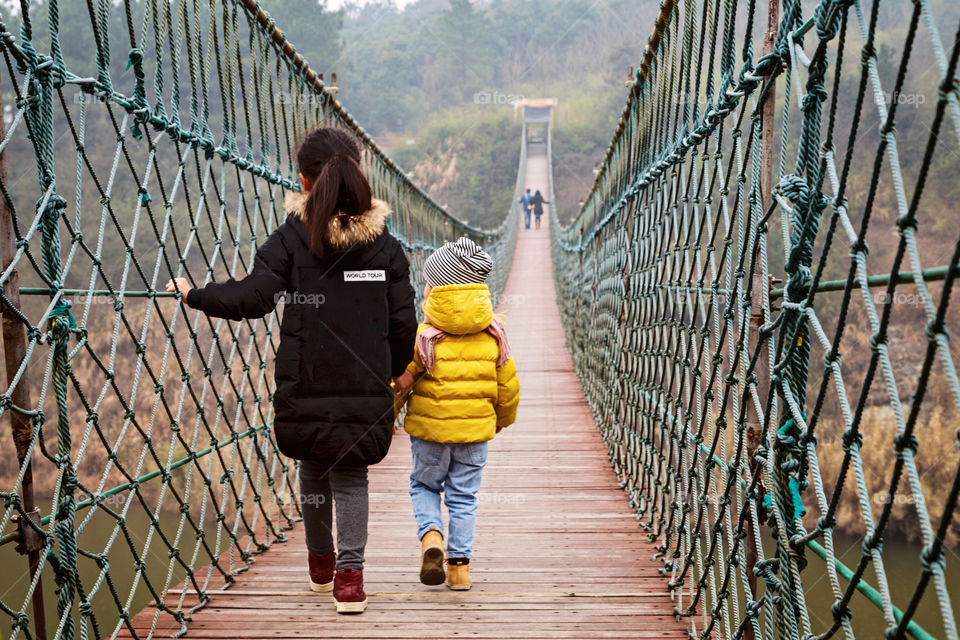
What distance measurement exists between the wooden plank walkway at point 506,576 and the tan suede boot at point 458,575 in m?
0.03

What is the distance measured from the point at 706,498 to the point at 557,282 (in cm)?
912

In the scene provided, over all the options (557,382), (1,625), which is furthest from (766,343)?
(1,625)

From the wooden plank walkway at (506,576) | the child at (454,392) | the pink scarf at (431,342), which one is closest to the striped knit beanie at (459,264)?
the child at (454,392)

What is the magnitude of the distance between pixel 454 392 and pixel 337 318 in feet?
1.44

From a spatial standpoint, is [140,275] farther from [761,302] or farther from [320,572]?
[761,302]

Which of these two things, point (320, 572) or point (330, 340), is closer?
point (330, 340)

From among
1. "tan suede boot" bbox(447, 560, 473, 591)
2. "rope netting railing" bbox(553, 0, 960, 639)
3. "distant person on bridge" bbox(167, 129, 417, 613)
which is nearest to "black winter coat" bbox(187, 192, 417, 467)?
"distant person on bridge" bbox(167, 129, 417, 613)

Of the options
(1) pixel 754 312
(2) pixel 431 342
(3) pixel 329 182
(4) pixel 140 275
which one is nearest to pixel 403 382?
(2) pixel 431 342

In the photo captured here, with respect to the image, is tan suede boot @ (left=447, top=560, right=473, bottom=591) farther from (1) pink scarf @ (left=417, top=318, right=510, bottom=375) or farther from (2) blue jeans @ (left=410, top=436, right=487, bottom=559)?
(1) pink scarf @ (left=417, top=318, right=510, bottom=375)

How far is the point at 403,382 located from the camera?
2105 millimetres

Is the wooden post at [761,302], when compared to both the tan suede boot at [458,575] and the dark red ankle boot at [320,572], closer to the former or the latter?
the tan suede boot at [458,575]

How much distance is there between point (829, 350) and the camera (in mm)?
1014

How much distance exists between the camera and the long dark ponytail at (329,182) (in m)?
1.81

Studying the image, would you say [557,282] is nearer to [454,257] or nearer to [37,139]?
[454,257]
